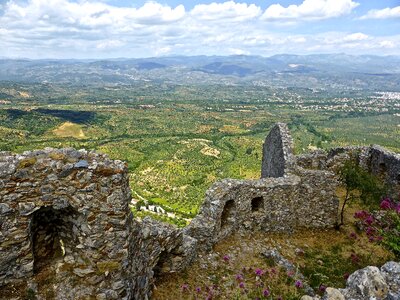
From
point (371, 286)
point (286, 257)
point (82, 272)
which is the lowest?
point (286, 257)

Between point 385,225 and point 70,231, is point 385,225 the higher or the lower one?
the lower one

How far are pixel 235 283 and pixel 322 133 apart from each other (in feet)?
495

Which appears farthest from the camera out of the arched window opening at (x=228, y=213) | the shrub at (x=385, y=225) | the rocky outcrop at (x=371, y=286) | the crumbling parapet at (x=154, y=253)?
the arched window opening at (x=228, y=213)

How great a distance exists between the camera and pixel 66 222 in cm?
760

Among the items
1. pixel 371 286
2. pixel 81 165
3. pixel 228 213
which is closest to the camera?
pixel 371 286

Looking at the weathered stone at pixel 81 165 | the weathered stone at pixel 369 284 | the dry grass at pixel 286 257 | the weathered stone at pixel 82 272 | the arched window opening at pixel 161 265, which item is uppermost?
the weathered stone at pixel 81 165

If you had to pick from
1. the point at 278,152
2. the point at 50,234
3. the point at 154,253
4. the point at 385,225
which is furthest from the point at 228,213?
the point at 50,234

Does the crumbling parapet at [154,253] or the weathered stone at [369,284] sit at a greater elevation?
the weathered stone at [369,284]

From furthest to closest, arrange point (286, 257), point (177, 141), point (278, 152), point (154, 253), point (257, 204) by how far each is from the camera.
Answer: point (177, 141) → point (278, 152) → point (257, 204) → point (286, 257) → point (154, 253)

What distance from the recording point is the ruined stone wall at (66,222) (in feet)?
22.3

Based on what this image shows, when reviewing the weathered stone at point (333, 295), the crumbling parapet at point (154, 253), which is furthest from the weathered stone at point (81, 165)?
the weathered stone at point (333, 295)

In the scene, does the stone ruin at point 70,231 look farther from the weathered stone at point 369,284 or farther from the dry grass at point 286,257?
the weathered stone at point 369,284

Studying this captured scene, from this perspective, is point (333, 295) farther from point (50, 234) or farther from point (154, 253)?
point (50, 234)

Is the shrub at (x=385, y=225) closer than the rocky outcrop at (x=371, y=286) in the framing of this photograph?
No
